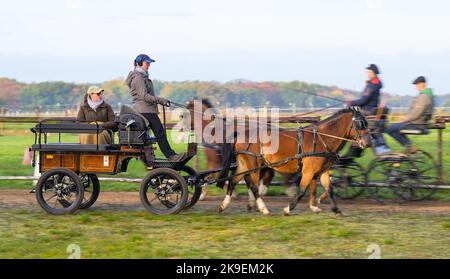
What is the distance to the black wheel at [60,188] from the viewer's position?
37.7 ft

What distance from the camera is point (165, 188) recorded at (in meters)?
11.6

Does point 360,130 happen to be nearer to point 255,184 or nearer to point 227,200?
point 255,184

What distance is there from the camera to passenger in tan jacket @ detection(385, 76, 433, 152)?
13414 mm

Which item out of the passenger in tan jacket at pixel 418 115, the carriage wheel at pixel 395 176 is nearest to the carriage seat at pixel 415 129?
the passenger in tan jacket at pixel 418 115

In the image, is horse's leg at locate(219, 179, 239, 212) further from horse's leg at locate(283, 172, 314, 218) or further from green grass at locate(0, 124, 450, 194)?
green grass at locate(0, 124, 450, 194)

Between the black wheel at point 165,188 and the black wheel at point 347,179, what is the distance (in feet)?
11.0

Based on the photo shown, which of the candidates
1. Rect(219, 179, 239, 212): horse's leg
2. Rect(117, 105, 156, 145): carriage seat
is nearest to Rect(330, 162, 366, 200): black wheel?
Rect(219, 179, 239, 212): horse's leg

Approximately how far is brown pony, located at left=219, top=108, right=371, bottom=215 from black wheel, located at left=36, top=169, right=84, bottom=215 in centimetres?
225

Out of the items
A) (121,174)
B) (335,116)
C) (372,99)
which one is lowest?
(121,174)

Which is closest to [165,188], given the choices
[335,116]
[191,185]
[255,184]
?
[191,185]

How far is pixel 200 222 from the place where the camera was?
1095cm

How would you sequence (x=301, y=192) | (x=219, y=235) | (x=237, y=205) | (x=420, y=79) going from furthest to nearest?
(x=420, y=79), (x=237, y=205), (x=301, y=192), (x=219, y=235)

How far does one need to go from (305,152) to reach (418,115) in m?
2.93
